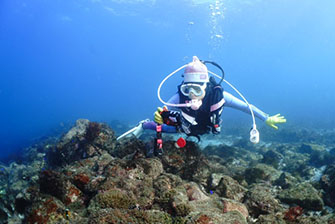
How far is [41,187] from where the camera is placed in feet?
12.0

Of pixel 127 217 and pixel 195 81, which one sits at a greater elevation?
pixel 195 81

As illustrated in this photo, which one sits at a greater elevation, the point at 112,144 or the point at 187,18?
the point at 187,18

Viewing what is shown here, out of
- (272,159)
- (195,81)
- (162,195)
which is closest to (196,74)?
(195,81)

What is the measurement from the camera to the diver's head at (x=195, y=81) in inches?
191

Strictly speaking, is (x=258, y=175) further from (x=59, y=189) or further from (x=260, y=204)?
(x=59, y=189)

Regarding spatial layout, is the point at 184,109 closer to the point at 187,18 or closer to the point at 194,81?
the point at 194,81

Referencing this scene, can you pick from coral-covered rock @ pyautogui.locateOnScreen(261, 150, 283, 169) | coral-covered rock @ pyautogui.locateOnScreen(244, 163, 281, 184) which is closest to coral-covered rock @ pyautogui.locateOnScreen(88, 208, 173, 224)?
coral-covered rock @ pyautogui.locateOnScreen(244, 163, 281, 184)

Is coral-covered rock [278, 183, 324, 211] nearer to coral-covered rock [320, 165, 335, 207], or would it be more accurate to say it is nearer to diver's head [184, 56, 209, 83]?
coral-covered rock [320, 165, 335, 207]

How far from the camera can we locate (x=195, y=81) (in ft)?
16.4

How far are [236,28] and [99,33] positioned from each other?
1842 inches

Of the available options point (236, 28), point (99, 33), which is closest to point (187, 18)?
point (236, 28)

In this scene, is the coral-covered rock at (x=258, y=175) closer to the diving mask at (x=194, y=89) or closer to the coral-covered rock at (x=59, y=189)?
the diving mask at (x=194, y=89)

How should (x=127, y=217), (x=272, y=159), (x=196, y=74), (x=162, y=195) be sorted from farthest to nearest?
(x=272, y=159) → (x=196, y=74) → (x=162, y=195) → (x=127, y=217)

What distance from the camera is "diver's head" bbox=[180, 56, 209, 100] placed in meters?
4.85
